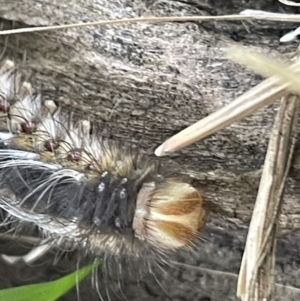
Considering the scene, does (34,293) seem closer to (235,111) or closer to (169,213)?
(169,213)

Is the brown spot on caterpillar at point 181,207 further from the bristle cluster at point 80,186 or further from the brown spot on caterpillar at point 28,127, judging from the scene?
the brown spot on caterpillar at point 28,127

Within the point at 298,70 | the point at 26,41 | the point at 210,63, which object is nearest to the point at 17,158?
the point at 26,41

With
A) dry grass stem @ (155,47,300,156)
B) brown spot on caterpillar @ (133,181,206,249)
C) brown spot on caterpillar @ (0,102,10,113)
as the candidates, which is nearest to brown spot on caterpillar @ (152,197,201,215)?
brown spot on caterpillar @ (133,181,206,249)

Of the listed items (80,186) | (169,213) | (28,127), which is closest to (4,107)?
(28,127)

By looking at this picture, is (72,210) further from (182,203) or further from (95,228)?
(182,203)

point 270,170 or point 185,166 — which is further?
point 185,166

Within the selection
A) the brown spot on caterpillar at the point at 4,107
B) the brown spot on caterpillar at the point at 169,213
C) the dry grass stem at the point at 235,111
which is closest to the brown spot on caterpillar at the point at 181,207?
the brown spot on caterpillar at the point at 169,213
